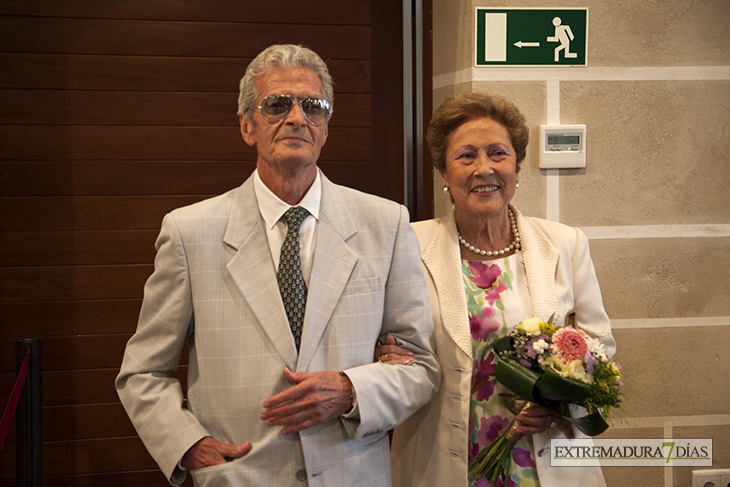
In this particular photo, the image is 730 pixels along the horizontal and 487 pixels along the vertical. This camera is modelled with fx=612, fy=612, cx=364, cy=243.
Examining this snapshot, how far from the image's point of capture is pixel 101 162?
2.56 metres

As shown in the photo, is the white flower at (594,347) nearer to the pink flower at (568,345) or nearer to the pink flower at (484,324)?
the pink flower at (568,345)

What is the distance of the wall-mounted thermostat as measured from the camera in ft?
7.96

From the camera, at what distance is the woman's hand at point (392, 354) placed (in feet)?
5.54

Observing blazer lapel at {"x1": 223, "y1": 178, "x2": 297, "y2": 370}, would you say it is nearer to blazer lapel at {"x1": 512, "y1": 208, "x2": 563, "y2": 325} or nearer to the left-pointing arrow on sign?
blazer lapel at {"x1": 512, "y1": 208, "x2": 563, "y2": 325}

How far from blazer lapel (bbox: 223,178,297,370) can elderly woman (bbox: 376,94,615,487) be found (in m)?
0.55

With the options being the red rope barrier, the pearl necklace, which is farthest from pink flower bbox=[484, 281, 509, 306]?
the red rope barrier

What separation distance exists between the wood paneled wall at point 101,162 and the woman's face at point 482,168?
970 millimetres

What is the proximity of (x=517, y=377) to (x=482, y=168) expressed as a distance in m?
0.66

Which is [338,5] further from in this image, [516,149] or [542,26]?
A: [516,149]

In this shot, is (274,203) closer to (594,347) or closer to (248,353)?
(248,353)

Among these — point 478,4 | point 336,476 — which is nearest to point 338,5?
point 478,4

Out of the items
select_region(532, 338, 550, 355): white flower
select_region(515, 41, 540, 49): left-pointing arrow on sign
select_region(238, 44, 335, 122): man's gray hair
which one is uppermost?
select_region(515, 41, 540, 49): left-pointing arrow on sign

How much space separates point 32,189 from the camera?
2531 mm

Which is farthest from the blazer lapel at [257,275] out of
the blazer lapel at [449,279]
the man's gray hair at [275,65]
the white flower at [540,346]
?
the white flower at [540,346]
